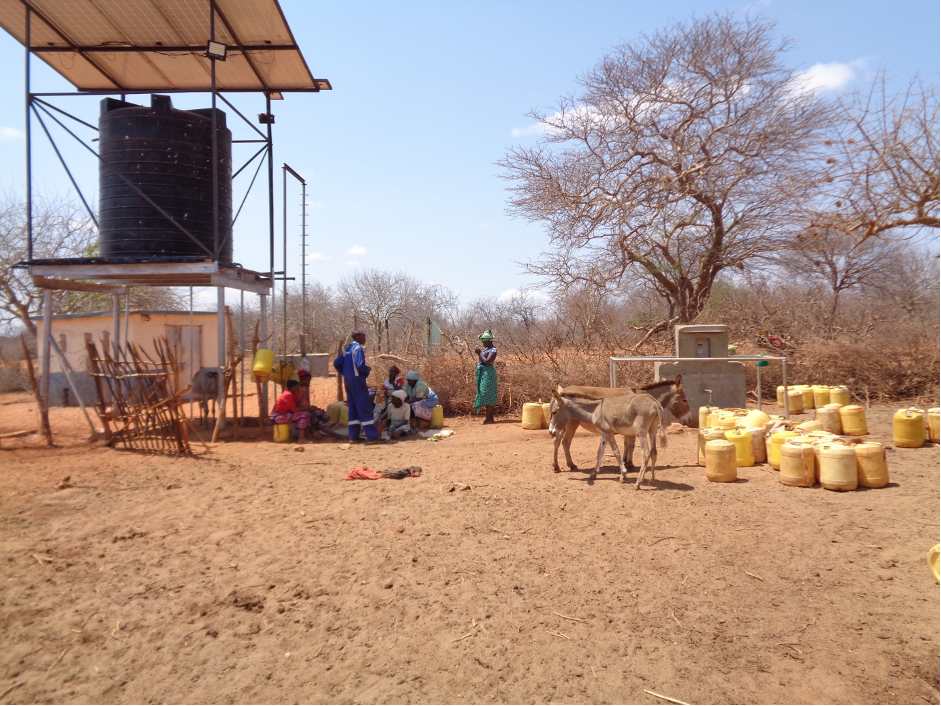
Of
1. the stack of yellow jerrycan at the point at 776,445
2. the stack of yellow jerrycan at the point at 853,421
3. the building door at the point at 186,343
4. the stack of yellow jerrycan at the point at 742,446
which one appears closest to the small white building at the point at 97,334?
the building door at the point at 186,343

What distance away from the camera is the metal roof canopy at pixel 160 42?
35.7ft

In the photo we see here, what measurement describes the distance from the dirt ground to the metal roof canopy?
26.2 ft

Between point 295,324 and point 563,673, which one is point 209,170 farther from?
point 295,324

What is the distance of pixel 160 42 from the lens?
39.2ft

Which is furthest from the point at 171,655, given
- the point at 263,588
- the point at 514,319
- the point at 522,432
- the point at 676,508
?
the point at 514,319

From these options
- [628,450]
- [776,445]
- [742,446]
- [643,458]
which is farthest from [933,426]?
[643,458]

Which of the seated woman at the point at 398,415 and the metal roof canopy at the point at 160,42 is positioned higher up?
the metal roof canopy at the point at 160,42

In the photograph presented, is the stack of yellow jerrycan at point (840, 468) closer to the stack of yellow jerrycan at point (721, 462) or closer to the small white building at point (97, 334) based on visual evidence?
the stack of yellow jerrycan at point (721, 462)

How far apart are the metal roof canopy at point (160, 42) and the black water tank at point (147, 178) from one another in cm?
109

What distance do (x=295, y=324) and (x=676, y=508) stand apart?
31682 millimetres

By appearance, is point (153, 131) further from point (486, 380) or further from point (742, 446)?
point (742, 446)

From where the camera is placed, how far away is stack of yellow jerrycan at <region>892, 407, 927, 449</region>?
8508mm

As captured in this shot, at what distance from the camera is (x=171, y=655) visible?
405cm

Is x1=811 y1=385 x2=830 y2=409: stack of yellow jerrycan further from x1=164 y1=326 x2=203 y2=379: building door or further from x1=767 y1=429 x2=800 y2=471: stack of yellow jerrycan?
x1=164 y1=326 x2=203 y2=379: building door
